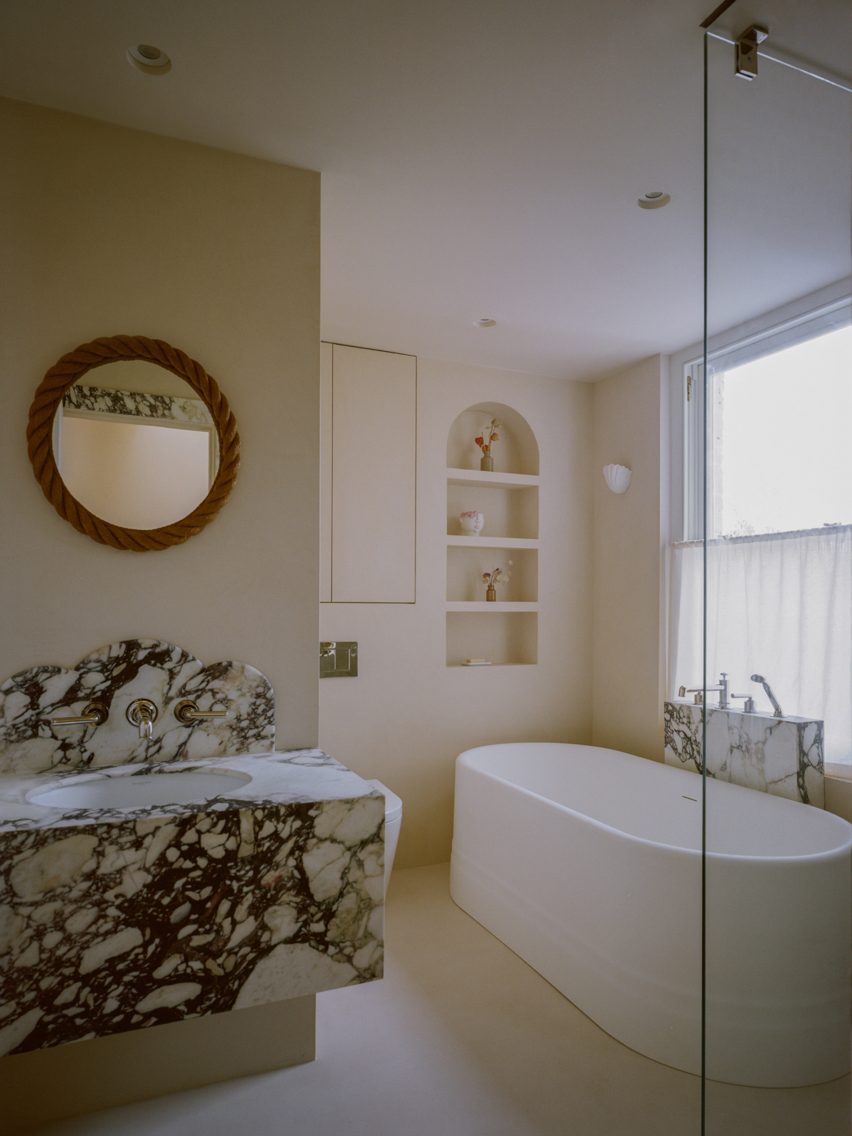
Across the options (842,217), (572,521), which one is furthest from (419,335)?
(842,217)

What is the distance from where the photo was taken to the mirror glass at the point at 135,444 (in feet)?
6.56

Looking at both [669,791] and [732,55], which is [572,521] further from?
[732,55]

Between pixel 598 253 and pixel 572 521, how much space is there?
1.69m

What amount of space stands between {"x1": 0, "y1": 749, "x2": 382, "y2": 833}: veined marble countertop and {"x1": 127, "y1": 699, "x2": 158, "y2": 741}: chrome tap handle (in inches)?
3.2

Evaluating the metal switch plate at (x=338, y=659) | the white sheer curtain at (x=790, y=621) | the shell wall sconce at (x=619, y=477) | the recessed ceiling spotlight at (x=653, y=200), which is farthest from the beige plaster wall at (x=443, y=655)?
the white sheer curtain at (x=790, y=621)

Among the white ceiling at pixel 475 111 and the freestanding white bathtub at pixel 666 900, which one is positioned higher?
the white ceiling at pixel 475 111

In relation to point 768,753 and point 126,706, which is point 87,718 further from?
point 768,753

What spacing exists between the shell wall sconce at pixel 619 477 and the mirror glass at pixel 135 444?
7.71 feet

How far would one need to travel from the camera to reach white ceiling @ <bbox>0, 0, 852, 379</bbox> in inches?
49.4

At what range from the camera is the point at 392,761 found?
3619 millimetres

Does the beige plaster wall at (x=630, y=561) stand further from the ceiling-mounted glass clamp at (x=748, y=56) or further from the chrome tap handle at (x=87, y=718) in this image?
the chrome tap handle at (x=87, y=718)

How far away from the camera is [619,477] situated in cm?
389

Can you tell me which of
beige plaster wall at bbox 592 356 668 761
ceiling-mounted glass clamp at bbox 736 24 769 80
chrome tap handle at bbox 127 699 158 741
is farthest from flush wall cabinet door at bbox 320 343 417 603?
ceiling-mounted glass clamp at bbox 736 24 769 80

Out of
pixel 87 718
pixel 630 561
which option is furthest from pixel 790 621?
pixel 630 561
